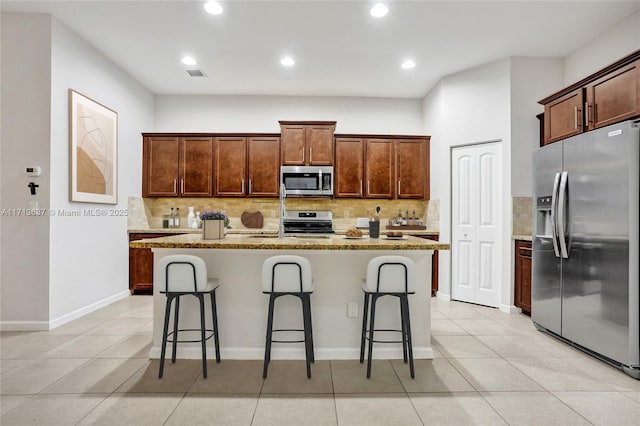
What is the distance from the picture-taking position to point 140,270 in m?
5.06

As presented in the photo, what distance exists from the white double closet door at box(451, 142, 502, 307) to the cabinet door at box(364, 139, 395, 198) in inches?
37.8

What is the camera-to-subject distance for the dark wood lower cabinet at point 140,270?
5.04 m

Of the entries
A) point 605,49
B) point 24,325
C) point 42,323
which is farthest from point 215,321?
point 605,49

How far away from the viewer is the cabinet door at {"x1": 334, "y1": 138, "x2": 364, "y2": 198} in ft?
18.1

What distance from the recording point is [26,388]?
237 cm

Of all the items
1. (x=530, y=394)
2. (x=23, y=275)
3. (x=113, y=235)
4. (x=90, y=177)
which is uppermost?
(x=90, y=177)


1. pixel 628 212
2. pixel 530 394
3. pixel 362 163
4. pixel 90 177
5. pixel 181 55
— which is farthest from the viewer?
pixel 362 163

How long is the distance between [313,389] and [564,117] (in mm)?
3506

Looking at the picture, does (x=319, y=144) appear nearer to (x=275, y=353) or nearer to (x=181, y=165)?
(x=181, y=165)

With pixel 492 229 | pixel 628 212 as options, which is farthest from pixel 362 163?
pixel 628 212

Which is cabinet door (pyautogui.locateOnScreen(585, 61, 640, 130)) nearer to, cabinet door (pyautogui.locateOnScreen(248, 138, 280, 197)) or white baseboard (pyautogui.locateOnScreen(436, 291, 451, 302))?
white baseboard (pyautogui.locateOnScreen(436, 291, 451, 302))

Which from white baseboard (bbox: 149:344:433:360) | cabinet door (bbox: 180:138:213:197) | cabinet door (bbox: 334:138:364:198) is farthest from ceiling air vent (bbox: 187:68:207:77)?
white baseboard (bbox: 149:344:433:360)

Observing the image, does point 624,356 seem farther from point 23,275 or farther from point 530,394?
point 23,275

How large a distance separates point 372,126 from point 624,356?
14.3 ft
